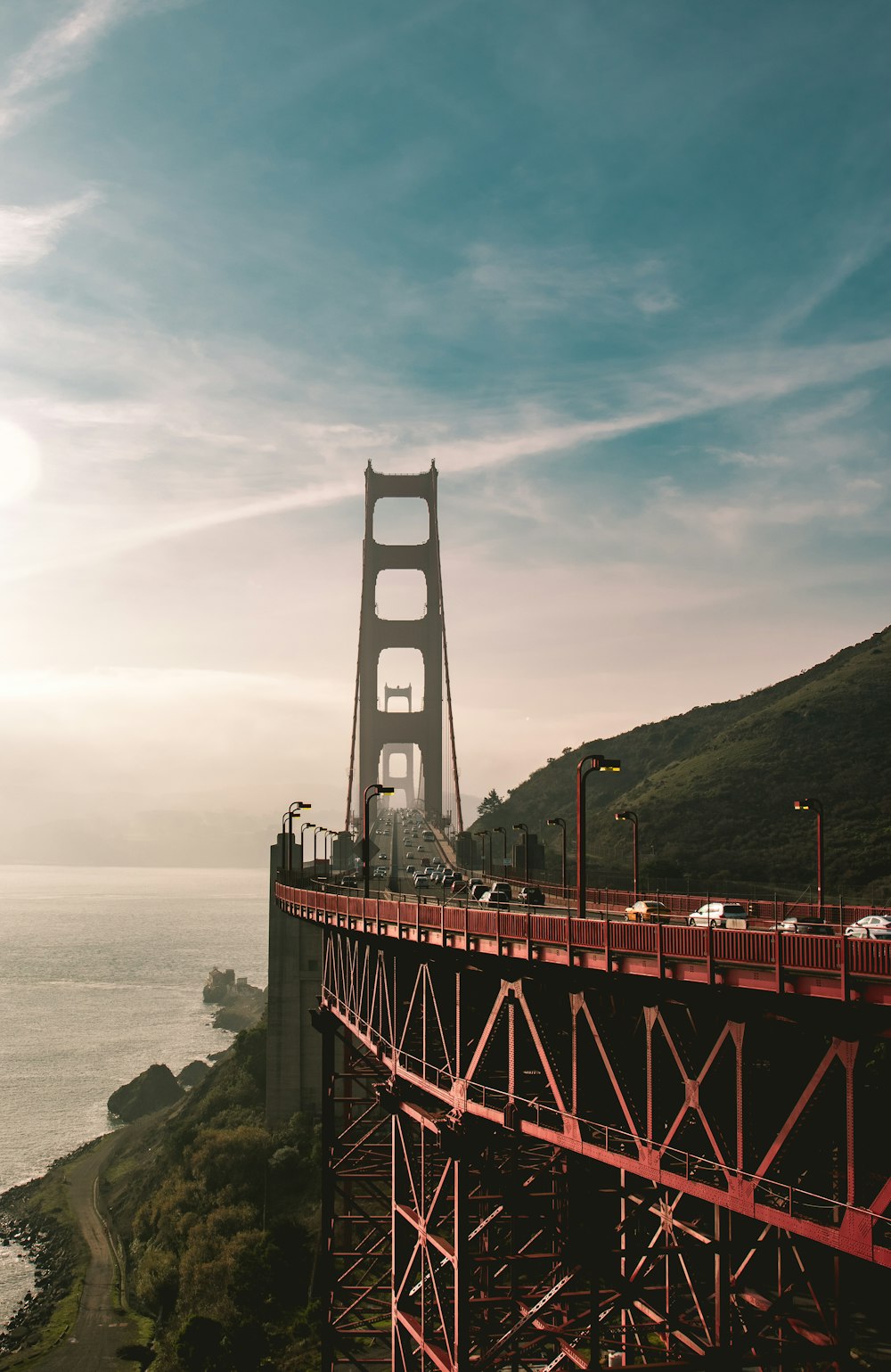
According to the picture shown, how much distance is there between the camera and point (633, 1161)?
14570mm

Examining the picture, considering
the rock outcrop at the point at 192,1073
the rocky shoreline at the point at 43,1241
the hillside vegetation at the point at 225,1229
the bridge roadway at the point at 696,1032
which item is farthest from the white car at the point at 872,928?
the rock outcrop at the point at 192,1073

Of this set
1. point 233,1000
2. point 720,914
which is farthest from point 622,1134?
point 233,1000

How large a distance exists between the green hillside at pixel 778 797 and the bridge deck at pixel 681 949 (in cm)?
3410

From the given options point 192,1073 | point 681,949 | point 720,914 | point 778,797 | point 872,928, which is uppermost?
point 778,797

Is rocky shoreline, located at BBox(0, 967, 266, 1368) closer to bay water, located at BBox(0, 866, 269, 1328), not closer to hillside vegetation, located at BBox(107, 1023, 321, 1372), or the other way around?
Answer: bay water, located at BBox(0, 866, 269, 1328)

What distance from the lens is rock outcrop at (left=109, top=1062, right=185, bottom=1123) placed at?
8044 centimetres

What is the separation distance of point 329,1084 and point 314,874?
2183cm

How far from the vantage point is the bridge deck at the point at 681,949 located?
1187 centimetres

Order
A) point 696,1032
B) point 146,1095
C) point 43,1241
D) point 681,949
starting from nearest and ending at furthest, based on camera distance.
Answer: point 681,949, point 696,1032, point 43,1241, point 146,1095

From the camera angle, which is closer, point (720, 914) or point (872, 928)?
point (872, 928)

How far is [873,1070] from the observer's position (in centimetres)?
2128

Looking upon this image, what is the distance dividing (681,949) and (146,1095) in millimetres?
76954

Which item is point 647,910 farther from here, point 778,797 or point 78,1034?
point 78,1034

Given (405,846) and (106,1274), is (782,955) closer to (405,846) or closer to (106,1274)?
(106,1274)
